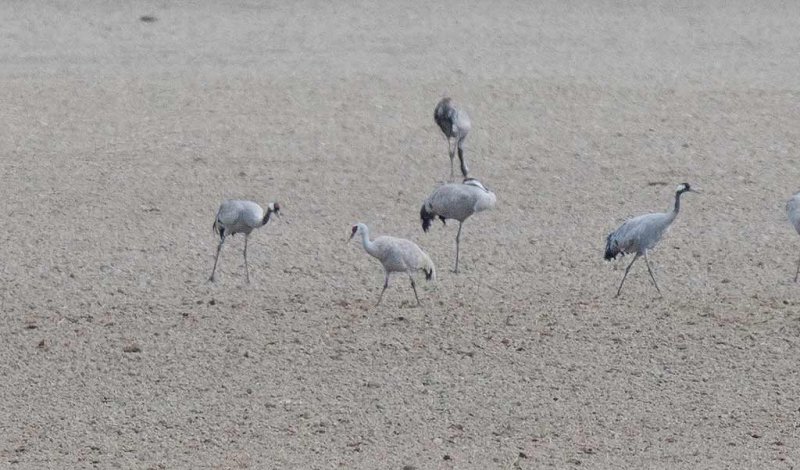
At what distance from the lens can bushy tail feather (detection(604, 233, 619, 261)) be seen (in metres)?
12.8

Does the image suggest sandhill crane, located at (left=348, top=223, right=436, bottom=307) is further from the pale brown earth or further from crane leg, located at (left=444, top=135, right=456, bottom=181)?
crane leg, located at (left=444, top=135, right=456, bottom=181)

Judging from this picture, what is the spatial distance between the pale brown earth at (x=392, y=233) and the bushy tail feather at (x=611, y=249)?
0.88 feet

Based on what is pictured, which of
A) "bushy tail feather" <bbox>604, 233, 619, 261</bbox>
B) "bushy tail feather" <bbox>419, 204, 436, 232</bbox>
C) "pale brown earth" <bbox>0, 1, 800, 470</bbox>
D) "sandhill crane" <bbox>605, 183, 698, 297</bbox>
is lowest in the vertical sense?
"pale brown earth" <bbox>0, 1, 800, 470</bbox>

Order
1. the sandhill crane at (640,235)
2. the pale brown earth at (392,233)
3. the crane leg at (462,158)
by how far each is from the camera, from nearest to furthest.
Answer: the pale brown earth at (392,233) < the sandhill crane at (640,235) < the crane leg at (462,158)

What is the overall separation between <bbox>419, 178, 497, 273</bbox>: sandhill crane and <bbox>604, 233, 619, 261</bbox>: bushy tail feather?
1.18 meters

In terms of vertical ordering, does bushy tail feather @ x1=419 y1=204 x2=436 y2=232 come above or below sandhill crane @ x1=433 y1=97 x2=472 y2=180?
below

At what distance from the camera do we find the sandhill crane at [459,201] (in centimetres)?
1354

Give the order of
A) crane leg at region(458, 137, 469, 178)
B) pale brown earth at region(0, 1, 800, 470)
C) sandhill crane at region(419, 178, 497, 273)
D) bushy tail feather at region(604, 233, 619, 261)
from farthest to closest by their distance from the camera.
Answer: crane leg at region(458, 137, 469, 178), sandhill crane at region(419, 178, 497, 273), bushy tail feather at region(604, 233, 619, 261), pale brown earth at region(0, 1, 800, 470)

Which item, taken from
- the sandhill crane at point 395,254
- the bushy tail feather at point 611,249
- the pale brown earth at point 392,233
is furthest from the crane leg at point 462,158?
the sandhill crane at point 395,254

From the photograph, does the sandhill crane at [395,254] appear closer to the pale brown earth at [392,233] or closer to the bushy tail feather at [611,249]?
the pale brown earth at [392,233]

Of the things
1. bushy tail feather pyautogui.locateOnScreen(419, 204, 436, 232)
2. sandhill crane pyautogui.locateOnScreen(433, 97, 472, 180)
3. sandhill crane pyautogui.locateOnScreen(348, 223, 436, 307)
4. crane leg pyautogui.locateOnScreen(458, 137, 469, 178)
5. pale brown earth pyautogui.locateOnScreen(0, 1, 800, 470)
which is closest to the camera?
pale brown earth pyautogui.locateOnScreen(0, 1, 800, 470)

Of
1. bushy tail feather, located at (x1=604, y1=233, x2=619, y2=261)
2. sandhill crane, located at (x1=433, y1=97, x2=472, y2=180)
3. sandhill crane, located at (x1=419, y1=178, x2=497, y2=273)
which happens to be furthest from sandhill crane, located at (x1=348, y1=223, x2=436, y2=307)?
sandhill crane, located at (x1=433, y1=97, x2=472, y2=180)

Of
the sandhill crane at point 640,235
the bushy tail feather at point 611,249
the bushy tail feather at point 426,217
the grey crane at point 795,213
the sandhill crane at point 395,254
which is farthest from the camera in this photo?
the bushy tail feather at point 426,217

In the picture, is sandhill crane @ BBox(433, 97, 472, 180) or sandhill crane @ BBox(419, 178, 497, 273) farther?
sandhill crane @ BBox(433, 97, 472, 180)
